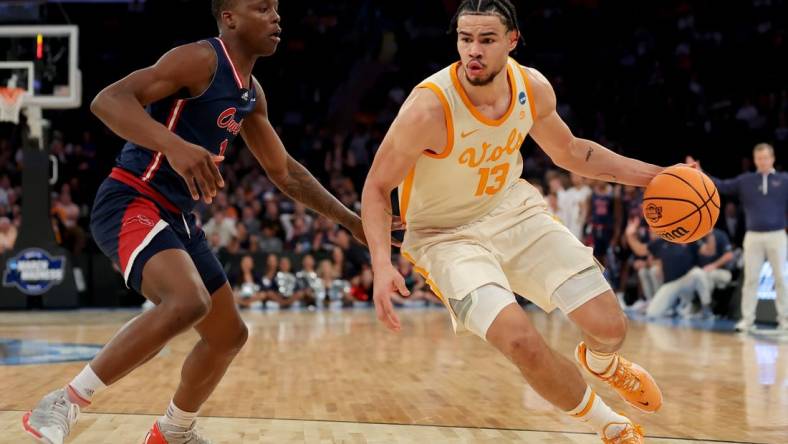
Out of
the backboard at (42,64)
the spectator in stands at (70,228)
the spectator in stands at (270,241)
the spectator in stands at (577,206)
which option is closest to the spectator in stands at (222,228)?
the spectator in stands at (270,241)

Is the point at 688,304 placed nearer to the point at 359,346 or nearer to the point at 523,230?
the point at 359,346

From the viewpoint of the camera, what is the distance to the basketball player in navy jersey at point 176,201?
12.3ft

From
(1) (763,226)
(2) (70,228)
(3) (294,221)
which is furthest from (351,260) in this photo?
(1) (763,226)

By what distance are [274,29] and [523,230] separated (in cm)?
140

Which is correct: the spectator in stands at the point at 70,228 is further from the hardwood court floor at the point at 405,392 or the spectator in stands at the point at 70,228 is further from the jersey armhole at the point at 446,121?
the jersey armhole at the point at 446,121

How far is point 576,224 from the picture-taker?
14.3 meters

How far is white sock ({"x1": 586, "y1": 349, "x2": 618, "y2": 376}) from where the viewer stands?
4.47 metres

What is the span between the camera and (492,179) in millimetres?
4289

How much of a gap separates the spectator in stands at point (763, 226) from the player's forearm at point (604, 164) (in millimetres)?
6573

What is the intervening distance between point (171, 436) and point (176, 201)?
1.04 metres

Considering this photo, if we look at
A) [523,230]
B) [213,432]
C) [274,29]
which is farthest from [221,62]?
[213,432]

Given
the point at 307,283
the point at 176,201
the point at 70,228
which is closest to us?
the point at 176,201

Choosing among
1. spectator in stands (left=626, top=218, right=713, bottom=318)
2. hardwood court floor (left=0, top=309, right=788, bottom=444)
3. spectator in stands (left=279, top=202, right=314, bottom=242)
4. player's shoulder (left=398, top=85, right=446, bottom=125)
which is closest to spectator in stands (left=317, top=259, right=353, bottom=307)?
spectator in stands (left=279, top=202, right=314, bottom=242)

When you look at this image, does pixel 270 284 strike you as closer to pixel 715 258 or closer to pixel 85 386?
pixel 715 258
